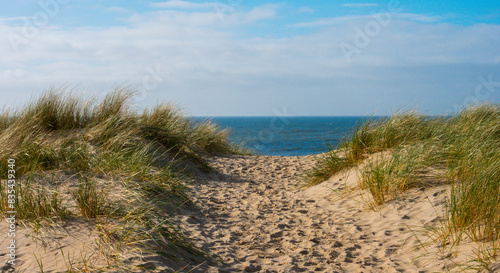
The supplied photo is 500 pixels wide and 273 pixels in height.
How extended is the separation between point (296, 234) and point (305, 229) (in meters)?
0.25

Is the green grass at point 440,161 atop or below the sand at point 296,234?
atop

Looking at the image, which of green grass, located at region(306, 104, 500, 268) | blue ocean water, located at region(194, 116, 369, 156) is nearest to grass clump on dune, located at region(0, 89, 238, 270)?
green grass, located at region(306, 104, 500, 268)

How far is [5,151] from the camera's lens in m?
Answer: 4.86

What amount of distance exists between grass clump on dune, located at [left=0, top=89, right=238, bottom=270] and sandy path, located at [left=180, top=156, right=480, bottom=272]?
1.77 ft

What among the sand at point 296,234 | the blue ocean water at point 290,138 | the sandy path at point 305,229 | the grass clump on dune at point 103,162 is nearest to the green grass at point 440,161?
the sand at point 296,234

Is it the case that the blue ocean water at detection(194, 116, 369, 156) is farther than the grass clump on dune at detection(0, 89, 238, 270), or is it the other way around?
the blue ocean water at detection(194, 116, 369, 156)

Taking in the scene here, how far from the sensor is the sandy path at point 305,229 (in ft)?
11.8

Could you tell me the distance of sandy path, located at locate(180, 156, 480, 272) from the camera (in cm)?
359

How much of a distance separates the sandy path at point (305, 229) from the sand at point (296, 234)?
0.04 ft

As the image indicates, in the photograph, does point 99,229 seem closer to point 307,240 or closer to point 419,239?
point 307,240

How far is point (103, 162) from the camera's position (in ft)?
16.7

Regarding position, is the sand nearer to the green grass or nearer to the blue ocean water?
the green grass

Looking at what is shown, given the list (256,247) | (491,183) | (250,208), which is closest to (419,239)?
(491,183)

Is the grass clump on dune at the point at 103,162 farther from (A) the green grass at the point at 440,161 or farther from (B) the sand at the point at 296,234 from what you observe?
(A) the green grass at the point at 440,161
